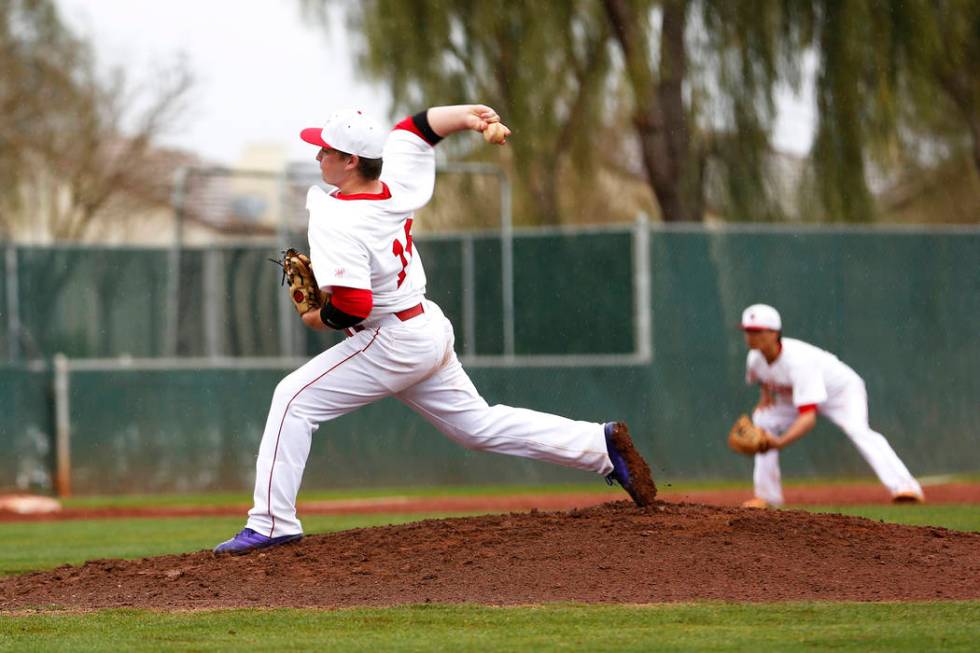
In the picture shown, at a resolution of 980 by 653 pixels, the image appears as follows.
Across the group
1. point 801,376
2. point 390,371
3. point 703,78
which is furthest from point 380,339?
point 703,78

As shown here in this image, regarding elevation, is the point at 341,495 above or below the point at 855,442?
below

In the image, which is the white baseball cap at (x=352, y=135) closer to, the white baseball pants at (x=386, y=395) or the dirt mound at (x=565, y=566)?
Answer: the white baseball pants at (x=386, y=395)

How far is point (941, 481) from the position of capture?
1429 cm

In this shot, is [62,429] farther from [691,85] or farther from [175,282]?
[691,85]

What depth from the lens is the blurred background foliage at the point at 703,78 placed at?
16172mm

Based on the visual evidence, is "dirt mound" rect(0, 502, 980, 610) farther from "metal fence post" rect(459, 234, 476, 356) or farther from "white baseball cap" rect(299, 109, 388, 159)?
"metal fence post" rect(459, 234, 476, 356)

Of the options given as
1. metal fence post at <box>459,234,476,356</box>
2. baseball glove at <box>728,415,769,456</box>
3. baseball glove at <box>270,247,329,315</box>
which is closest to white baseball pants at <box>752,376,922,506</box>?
baseball glove at <box>728,415,769,456</box>

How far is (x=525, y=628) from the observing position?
5188 millimetres

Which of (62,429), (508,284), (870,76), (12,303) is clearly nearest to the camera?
(62,429)

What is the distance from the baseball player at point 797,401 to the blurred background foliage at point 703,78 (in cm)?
608

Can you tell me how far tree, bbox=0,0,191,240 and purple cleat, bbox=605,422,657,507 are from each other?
22651 mm

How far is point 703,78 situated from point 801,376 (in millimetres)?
6973

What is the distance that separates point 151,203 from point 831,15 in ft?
67.3

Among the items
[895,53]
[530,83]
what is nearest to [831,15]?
[895,53]
